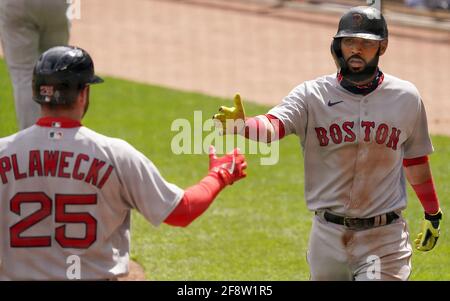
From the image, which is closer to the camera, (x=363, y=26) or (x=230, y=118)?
(x=230, y=118)

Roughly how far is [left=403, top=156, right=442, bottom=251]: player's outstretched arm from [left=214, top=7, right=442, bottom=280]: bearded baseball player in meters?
0.26

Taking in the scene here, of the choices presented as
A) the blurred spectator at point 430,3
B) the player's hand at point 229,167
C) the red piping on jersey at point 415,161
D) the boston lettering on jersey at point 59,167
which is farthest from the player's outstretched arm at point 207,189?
the blurred spectator at point 430,3

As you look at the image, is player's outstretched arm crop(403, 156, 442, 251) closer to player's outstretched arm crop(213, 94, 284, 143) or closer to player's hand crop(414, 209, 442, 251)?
player's hand crop(414, 209, 442, 251)

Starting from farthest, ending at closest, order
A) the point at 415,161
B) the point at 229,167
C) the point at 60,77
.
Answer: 1. the point at 415,161
2. the point at 229,167
3. the point at 60,77

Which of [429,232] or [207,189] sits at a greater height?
[207,189]

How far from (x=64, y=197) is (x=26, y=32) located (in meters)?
3.32

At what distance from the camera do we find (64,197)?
4.26m

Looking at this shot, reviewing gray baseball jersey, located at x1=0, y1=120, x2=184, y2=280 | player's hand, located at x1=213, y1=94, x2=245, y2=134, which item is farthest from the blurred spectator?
gray baseball jersey, located at x1=0, y1=120, x2=184, y2=280

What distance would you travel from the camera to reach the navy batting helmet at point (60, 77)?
4.38m

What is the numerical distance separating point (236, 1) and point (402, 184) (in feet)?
46.1

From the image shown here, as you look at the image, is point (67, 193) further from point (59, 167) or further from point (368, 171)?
point (368, 171)

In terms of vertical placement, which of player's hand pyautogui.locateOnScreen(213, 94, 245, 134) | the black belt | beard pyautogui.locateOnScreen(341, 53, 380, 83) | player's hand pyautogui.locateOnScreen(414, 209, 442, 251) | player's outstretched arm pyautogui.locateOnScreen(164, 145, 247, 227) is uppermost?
beard pyautogui.locateOnScreen(341, 53, 380, 83)

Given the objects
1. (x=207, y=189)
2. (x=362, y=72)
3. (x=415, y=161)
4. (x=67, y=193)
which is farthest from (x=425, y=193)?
(x=67, y=193)

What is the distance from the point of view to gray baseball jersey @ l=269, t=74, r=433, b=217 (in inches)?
209
